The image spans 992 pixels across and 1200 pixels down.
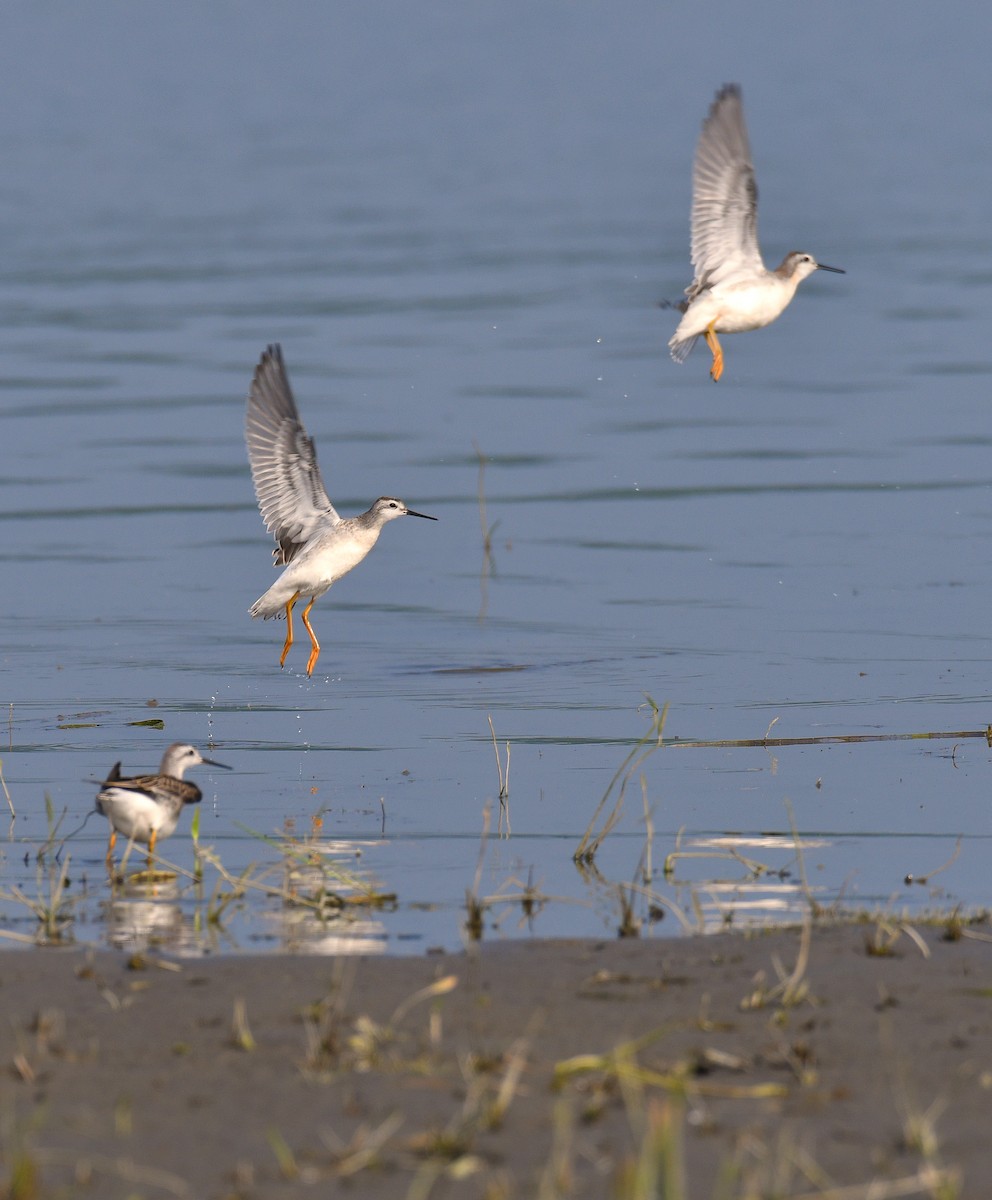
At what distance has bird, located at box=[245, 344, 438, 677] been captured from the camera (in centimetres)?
1193

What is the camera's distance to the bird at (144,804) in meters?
7.53

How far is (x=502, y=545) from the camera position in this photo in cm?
1551

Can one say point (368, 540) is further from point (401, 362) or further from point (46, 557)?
point (401, 362)

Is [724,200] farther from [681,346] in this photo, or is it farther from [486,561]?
[486,561]

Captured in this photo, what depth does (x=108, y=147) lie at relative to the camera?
55281 millimetres

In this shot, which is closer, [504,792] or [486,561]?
[504,792]

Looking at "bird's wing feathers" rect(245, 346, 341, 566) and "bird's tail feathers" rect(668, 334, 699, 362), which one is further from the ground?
"bird's tail feathers" rect(668, 334, 699, 362)

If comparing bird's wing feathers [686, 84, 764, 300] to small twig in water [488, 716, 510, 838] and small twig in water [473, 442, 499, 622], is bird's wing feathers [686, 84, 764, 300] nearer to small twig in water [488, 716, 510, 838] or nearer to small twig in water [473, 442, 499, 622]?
small twig in water [473, 442, 499, 622]

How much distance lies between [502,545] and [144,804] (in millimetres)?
8113

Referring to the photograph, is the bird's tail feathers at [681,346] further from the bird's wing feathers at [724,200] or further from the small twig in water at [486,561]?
the small twig in water at [486,561]

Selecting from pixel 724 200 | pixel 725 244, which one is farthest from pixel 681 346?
pixel 724 200

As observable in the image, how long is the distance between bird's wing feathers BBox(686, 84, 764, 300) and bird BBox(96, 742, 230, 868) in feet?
21.3

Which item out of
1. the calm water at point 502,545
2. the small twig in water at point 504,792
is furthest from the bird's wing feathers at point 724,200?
the small twig in water at point 504,792

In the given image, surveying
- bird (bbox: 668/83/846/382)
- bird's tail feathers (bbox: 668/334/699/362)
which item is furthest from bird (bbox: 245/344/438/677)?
bird (bbox: 668/83/846/382)
